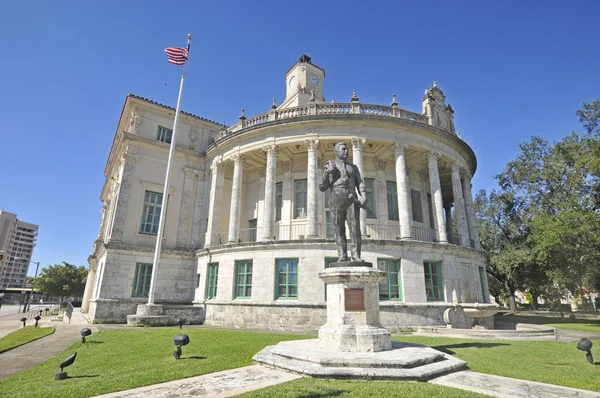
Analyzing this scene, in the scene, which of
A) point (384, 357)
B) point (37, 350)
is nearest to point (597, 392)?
point (384, 357)

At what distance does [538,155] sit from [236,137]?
27.8 meters

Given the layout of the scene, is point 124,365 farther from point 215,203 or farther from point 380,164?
point 380,164

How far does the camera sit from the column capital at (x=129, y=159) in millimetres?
21281

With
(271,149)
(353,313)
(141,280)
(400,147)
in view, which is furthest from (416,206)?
(141,280)

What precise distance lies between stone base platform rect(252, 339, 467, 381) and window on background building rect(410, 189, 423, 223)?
15.6 metres

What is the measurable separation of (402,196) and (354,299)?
12275 millimetres

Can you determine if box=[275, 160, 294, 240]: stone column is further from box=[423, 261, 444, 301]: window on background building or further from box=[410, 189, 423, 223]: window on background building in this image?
box=[410, 189, 423, 223]: window on background building

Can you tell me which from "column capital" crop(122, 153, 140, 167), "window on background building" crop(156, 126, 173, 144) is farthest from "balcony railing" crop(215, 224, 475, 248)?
"window on background building" crop(156, 126, 173, 144)

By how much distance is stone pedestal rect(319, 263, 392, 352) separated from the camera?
7.37 meters

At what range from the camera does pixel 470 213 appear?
2222cm

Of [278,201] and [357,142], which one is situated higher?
[357,142]

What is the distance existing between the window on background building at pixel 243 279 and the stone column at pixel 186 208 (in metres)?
5.50

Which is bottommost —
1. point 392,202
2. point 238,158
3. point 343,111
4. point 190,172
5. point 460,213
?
point 460,213

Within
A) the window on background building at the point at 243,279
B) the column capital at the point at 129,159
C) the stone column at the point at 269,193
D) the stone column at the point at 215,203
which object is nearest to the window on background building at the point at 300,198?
the stone column at the point at 269,193
